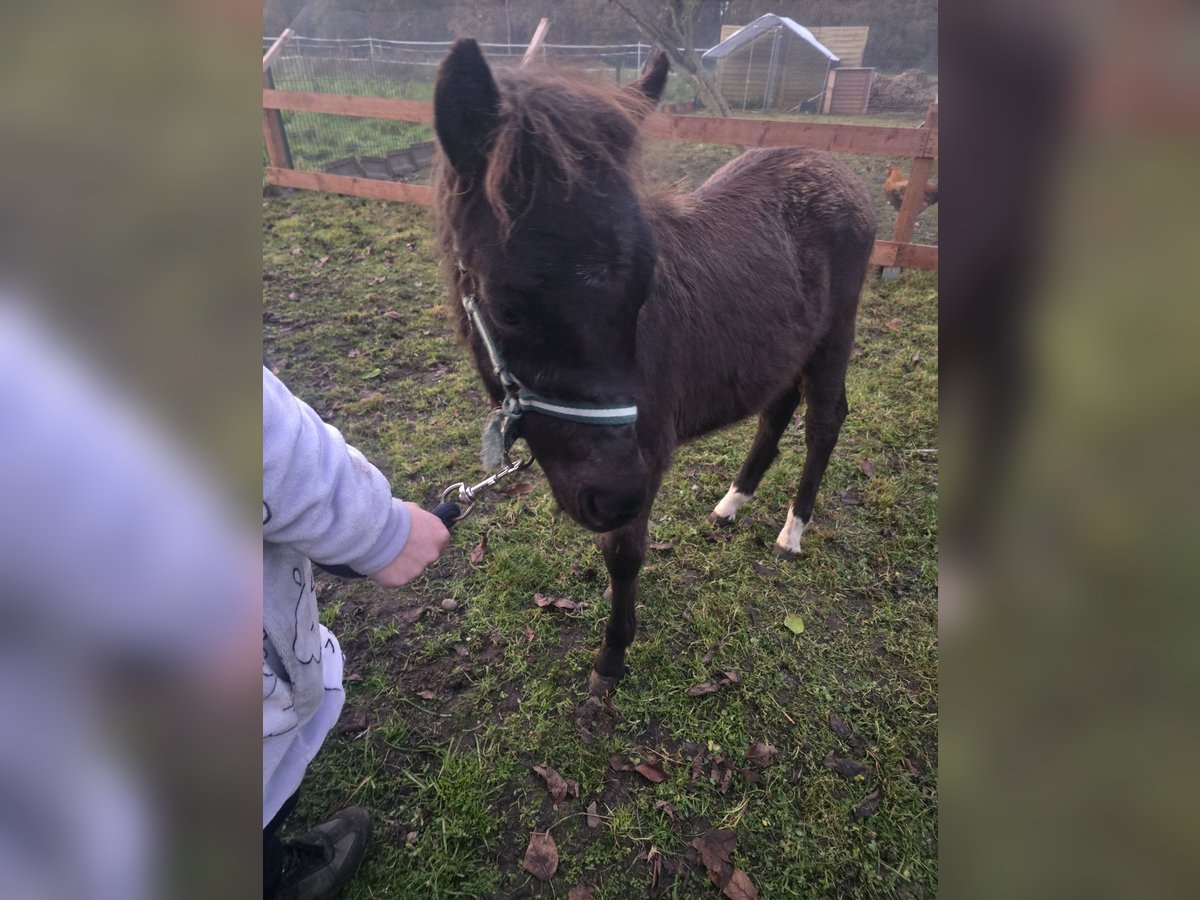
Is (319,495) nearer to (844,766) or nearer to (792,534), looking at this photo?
(844,766)

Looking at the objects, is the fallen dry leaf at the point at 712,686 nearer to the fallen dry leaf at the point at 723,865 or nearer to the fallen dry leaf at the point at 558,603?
the fallen dry leaf at the point at 723,865

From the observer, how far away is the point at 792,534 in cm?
398

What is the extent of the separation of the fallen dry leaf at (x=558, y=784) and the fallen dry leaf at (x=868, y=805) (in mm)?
1258

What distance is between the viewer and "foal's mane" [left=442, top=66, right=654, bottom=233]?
5.75 feet

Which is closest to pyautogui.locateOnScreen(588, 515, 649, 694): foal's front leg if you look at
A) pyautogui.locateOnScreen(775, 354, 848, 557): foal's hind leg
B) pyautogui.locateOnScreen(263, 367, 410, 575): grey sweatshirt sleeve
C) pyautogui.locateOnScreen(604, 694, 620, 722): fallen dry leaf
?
pyautogui.locateOnScreen(604, 694, 620, 722): fallen dry leaf

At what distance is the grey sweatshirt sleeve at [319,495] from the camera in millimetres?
1437

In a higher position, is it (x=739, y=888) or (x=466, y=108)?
(x=466, y=108)

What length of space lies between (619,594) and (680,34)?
10.6 m

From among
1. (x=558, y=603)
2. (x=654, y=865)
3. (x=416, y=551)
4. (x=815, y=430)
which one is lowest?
(x=654, y=865)

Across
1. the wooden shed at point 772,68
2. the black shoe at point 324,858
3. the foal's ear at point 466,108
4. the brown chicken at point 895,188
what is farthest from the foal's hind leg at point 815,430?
the wooden shed at point 772,68

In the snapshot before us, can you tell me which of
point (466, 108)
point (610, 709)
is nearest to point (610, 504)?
point (466, 108)
